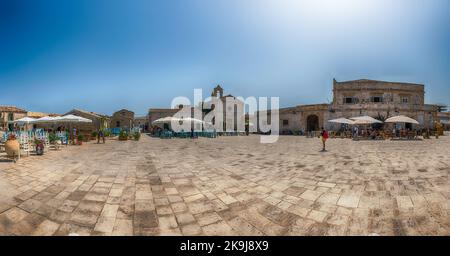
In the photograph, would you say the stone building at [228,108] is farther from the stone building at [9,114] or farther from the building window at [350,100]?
the stone building at [9,114]

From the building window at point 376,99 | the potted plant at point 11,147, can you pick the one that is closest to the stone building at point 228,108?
the building window at point 376,99

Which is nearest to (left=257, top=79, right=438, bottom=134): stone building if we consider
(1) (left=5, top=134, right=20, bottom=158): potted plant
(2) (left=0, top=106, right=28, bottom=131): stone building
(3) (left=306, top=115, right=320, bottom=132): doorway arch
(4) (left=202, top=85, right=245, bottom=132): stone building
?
(3) (left=306, top=115, right=320, bottom=132): doorway arch

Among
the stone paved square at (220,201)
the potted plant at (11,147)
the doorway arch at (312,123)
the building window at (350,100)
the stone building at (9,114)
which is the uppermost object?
the building window at (350,100)

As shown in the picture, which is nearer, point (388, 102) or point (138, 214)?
point (138, 214)

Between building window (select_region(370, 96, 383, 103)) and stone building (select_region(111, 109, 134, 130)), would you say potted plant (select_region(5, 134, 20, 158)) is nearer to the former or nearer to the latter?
building window (select_region(370, 96, 383, 103))

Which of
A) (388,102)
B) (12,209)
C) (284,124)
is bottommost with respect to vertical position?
(12,209)

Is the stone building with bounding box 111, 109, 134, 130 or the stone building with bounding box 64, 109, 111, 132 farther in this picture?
the stone building with bounding box 111, 109, 134, 130

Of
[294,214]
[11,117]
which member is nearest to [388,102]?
[294,214]

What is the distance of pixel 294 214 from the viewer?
3.64m

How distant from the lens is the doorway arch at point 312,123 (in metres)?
30.4

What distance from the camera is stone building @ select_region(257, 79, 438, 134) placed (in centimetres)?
2798

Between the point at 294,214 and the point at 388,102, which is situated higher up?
the point at 388,102

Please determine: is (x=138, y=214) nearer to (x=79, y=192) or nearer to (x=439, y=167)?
(x=79, y=192)
